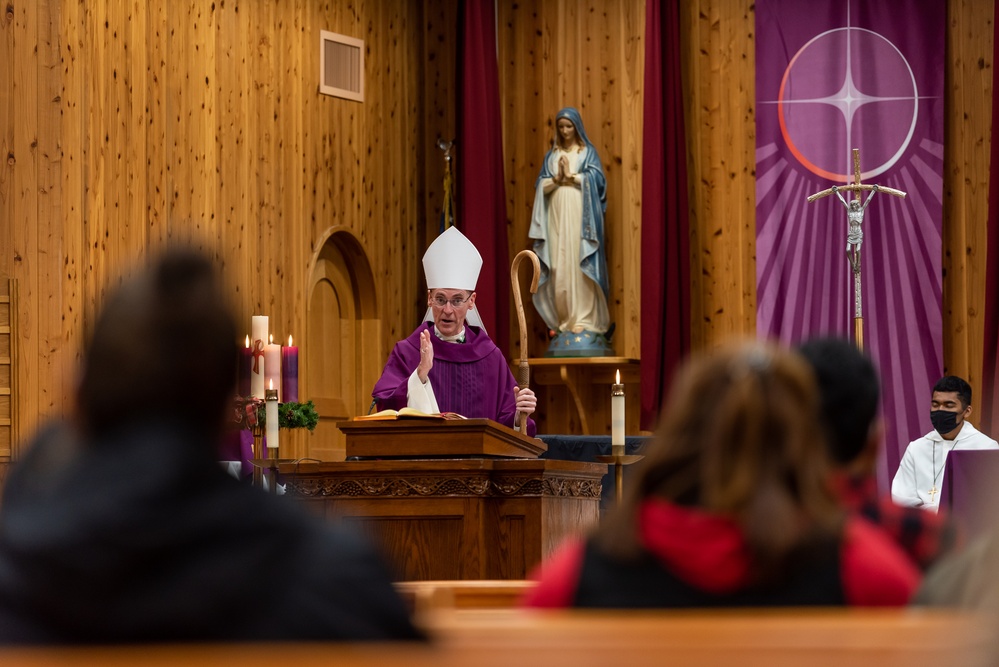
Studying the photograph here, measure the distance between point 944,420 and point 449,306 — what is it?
2.51 meters

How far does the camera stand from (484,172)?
9703 millimetres

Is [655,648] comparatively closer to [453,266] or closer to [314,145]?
[453,266]

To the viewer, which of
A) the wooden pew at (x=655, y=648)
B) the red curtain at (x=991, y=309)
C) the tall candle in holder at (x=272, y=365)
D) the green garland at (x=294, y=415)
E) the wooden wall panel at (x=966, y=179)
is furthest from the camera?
the wooden wall panel at (x=966, y=179)

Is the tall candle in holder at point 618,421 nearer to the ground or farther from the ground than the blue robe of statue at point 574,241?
nearer to the ground

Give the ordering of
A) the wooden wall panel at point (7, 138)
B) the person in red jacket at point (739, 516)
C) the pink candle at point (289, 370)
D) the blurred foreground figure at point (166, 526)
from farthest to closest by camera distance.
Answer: the wooden wall panel at point (7, 138), the pink candle at point (289, 370), the person in red jacket at point (739, 516), the blurred foreground figure at point (166, 526)

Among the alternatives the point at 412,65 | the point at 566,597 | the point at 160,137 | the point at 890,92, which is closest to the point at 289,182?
the point at 160,137

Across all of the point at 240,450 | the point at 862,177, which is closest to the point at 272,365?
the point at 240,450

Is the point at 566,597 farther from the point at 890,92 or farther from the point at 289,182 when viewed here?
the point at 890,92

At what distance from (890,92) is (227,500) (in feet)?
28.9

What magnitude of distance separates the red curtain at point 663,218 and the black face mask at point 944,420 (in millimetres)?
2631

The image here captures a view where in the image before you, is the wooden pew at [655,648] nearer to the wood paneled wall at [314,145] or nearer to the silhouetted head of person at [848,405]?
the silhouetted head of person at [848,405]

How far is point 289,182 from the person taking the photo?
28.2ft

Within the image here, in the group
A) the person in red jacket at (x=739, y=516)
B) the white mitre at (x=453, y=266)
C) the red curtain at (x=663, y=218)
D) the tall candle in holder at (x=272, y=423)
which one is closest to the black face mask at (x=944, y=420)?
the white mitre at (x=453, y=266)

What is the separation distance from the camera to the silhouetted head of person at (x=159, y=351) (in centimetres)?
138
